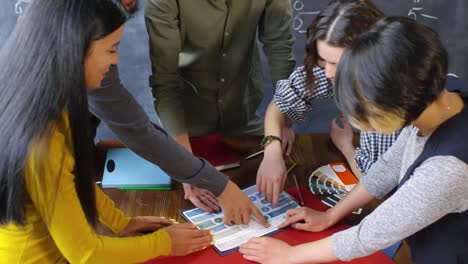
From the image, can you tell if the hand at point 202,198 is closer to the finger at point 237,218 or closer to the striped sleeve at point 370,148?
the finger at point 237,218

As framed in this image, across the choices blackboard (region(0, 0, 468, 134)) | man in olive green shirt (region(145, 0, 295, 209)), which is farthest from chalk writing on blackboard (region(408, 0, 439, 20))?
man in olive green shirt (region(145, 0, 295, 209))

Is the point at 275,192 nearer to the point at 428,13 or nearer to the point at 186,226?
the point at 186,226

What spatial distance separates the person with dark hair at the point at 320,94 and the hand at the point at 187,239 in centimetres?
22

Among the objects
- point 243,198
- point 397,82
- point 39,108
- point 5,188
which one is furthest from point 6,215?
point 397,82

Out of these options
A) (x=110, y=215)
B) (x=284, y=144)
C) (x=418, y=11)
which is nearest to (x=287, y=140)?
(x=284, y=144)

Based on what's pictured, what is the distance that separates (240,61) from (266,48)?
0.10m

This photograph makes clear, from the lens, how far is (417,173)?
2.57 ft

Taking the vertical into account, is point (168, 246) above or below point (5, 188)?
below

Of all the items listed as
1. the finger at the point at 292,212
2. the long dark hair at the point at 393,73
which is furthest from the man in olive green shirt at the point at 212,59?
the long dark hair at the point at 393,73

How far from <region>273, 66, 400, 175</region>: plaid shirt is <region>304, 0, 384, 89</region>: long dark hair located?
0.17 metres

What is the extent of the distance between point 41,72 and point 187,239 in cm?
49

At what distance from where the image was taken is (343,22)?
1.09 meters

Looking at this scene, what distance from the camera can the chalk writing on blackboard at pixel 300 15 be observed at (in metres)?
2.12

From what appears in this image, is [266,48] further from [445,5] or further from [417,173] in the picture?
[445,5]
